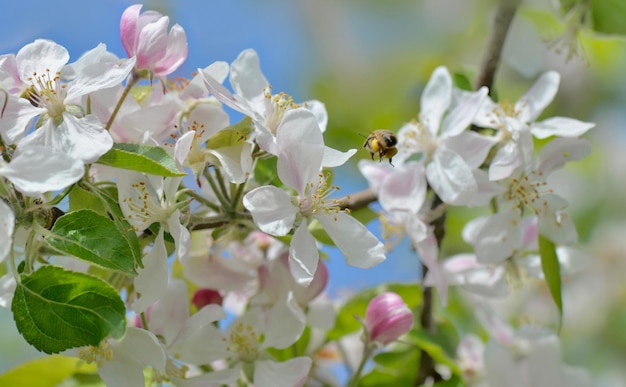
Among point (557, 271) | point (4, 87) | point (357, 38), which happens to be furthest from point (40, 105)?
point (357, 38)

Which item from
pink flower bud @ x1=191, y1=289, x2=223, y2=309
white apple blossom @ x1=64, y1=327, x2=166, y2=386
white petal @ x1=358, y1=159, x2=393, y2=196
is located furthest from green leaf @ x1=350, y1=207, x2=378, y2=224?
white apple blossom @ x1=64, y1=327, x2=166, y2=386

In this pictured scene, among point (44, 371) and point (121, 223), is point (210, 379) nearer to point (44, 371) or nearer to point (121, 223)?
point (121, 223)

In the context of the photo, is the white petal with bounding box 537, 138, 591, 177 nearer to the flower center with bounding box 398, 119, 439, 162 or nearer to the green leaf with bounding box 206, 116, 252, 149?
the flower center with bounding box 398, 119, 439, 162

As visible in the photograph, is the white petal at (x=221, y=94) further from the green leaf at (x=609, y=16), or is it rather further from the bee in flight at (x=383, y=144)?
the green leaf at (x=609, y=16)

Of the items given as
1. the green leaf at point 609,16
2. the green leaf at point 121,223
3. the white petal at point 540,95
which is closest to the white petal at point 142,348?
the green leaf at point 121,223

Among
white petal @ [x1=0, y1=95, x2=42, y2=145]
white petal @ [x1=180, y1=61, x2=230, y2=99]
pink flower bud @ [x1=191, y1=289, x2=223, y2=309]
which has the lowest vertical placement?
pink flower bud @ [x1=191, y1=289, x2=223, y2=309]

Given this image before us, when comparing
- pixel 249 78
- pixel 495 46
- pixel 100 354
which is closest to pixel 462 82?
pixel 495 46
